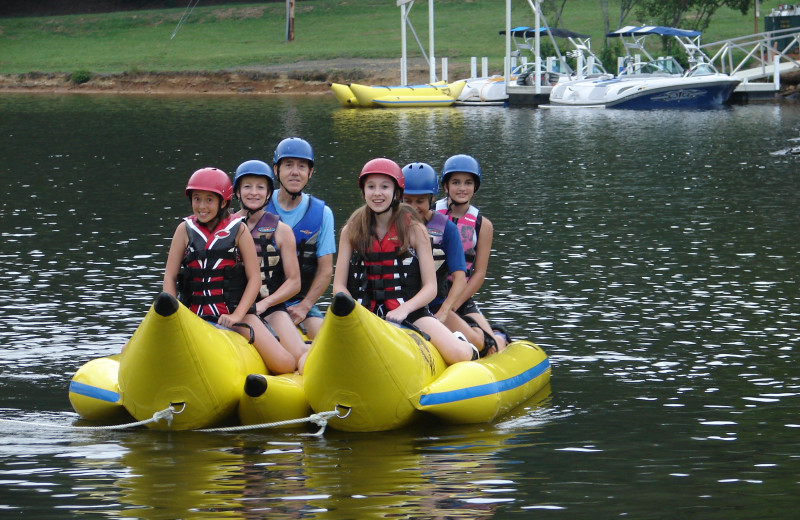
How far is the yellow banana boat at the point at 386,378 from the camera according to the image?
7.16m

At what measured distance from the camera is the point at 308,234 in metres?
8.59

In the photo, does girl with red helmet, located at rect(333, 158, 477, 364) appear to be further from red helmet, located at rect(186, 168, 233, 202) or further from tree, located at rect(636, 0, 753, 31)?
tree, located at rect(636, 0, 753, 31)

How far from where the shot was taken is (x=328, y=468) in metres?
7.09

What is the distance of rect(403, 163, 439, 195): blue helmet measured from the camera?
8328 millimetres

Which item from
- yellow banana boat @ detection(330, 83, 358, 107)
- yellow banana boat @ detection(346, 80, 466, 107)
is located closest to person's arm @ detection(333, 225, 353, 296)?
yellow banana boat @ detection(346, 80, 466, 107)

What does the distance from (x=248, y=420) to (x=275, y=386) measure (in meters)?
0.30

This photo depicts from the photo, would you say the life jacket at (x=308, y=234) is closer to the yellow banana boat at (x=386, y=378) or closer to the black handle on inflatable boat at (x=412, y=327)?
the black handle on inflatable boat at (x=412, y=327)

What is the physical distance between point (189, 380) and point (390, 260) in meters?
1.57

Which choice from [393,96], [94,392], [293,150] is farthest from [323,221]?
[393,96]

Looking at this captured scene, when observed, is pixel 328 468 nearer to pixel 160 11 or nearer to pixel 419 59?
pixel 419 59

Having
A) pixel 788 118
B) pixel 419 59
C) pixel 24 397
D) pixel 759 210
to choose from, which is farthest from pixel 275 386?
pixel 419 59

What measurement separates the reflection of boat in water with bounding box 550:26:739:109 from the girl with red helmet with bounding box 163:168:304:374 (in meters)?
33.8

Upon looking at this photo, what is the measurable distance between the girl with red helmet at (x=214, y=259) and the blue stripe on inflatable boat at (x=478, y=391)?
1.20 m

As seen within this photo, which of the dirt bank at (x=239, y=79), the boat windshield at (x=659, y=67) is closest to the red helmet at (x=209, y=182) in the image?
the boat windshield at (x=659, y=67)
